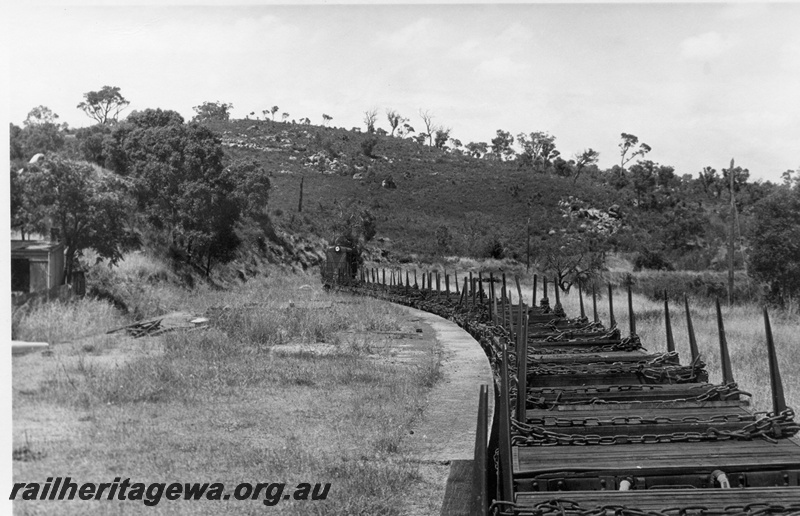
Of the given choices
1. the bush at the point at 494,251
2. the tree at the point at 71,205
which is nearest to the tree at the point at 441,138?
the bush at the point at 494,251

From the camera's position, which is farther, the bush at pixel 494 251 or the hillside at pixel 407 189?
the hillside at pixel 407 189

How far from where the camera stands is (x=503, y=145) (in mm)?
104625

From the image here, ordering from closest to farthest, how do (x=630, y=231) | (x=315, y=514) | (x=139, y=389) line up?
(x=315, y=514) < (x=139, y=389) < (x=630, y=231)

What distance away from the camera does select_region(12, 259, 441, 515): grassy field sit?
575 centimetres

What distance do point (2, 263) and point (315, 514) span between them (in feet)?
8.87

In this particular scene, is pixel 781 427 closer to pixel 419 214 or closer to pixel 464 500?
pixel 464 500

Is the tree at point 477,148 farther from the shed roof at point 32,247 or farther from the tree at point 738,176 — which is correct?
the shed roof at point 32,247

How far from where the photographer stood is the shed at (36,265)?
324 inches

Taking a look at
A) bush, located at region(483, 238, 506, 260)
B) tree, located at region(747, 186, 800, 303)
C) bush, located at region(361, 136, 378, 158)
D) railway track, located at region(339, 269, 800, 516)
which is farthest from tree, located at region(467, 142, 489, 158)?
railway track, located at region(339, 269, 800, 516)

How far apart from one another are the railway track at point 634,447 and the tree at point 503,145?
328 feet

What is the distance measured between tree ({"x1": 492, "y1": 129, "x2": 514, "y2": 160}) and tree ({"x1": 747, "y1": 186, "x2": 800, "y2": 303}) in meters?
77.5

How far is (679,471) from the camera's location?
350cm

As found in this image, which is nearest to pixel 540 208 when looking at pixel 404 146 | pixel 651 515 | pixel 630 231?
pixel 630 231

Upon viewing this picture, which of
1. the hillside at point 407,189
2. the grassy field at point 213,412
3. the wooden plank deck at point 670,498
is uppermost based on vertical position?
the hillside at point 407,189
